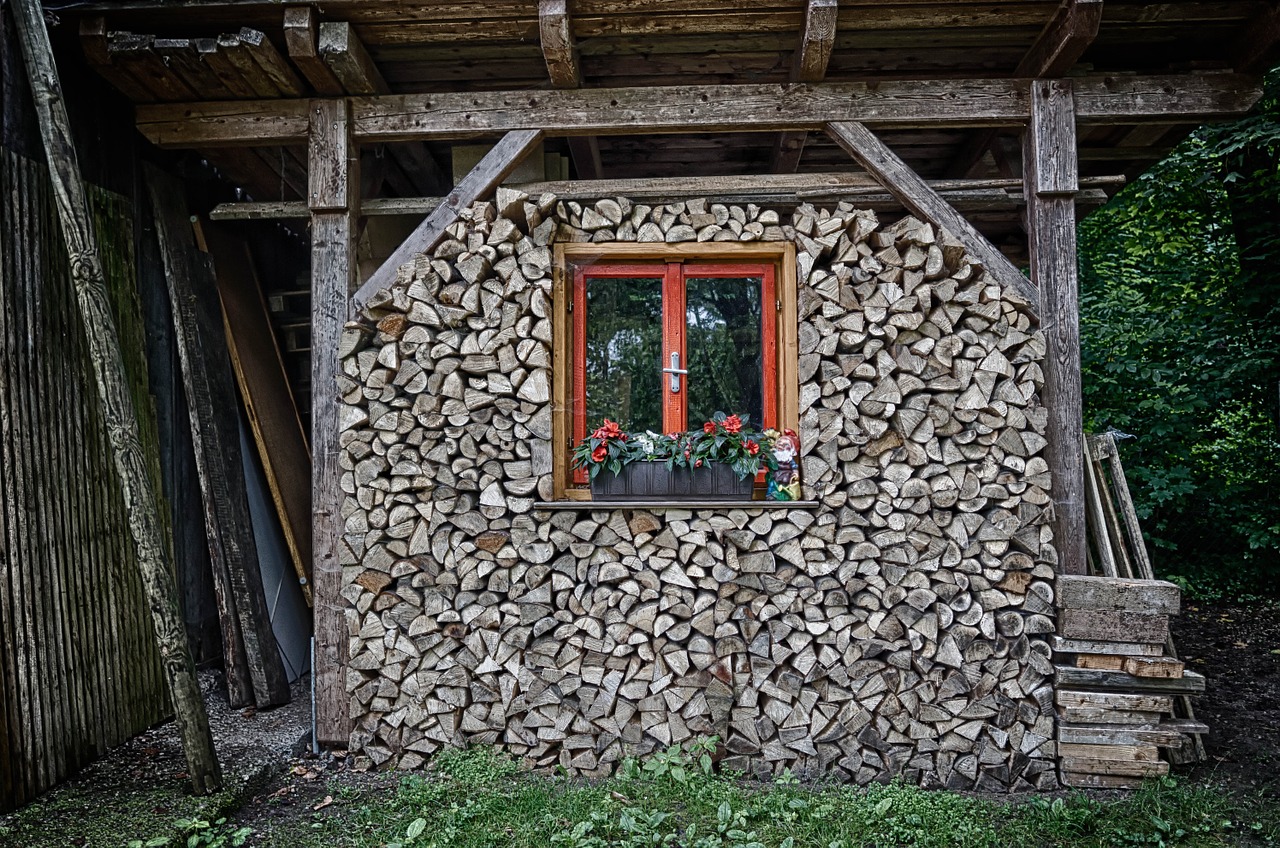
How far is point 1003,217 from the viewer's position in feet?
18.5

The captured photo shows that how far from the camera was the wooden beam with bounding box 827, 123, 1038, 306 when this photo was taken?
3867 mm

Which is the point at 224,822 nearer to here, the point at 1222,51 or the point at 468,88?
the point at 468,88

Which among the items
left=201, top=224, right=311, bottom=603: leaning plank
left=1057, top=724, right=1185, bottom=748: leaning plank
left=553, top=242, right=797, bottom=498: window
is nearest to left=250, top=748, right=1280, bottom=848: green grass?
left=1057, top=724, right=1185, bottom=748: leaning plank

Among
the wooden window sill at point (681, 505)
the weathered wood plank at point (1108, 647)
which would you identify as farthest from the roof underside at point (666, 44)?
the weathered wood plank at point (1108, 647)

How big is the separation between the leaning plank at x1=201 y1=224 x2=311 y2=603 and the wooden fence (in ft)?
2.63

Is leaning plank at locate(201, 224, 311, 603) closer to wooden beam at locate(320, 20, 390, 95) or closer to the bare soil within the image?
wooden beam at locate(320, 20, 390, 95)

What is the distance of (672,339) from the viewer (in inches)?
168

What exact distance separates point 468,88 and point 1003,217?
3765 mm

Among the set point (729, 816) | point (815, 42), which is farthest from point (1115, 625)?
point (815, 42)

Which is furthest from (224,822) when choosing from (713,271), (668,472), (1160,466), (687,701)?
(1160,466)

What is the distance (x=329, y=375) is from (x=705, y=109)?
227cm

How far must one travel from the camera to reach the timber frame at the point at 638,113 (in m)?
3.70

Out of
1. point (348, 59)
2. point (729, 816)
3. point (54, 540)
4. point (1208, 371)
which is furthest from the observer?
point (1208, 371)

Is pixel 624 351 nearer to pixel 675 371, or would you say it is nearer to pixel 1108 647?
pixel 675 371
